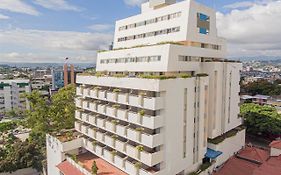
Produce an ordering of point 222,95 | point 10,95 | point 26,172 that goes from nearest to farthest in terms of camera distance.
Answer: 1. point 222,95
2. point 26,172
3. point 10,95

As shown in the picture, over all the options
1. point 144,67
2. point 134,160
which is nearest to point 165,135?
point 134,160

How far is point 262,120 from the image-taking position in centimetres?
5003

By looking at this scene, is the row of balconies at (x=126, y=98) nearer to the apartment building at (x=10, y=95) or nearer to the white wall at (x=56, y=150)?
the white wall at (x=56, y=150)

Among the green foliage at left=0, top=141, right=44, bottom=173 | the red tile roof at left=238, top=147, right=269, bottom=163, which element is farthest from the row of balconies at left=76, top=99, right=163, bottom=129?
the red tile roof at left=238, top=147, right=269, bottom=163

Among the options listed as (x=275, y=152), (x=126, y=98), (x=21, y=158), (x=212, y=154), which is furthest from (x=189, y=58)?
(x=21, y=158)

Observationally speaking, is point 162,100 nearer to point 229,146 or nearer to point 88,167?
point 88,167

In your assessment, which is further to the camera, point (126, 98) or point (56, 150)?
point (56, 150)

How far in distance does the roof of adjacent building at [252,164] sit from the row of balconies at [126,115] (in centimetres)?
1359

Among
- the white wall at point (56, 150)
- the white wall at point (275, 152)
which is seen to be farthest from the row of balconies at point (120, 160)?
the white wall at point (275, 152)

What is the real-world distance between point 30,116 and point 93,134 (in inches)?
579

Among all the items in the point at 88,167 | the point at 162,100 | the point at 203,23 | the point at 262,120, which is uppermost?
the point at 203,23

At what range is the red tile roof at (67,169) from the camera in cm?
3089

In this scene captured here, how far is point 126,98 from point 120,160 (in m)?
7.72

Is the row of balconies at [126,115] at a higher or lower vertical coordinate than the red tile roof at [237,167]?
higher
